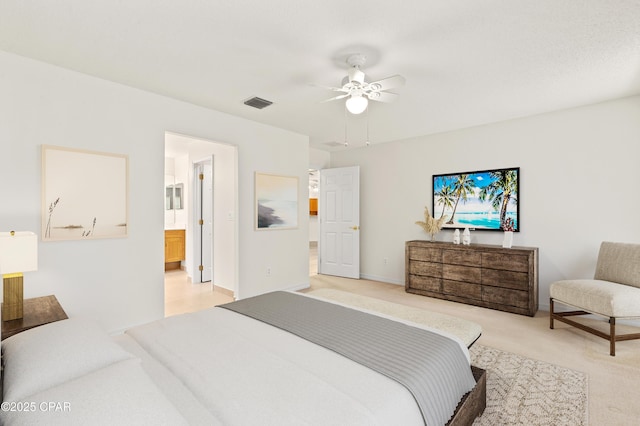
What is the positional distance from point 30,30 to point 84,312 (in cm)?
231

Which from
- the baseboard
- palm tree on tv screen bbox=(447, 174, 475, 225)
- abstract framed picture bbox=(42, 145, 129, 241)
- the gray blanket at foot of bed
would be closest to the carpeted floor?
the gray blanket at foot of bed

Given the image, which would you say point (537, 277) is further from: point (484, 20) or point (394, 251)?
point (484, 20)

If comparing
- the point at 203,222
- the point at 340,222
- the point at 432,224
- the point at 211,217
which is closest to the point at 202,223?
the point at 203,222

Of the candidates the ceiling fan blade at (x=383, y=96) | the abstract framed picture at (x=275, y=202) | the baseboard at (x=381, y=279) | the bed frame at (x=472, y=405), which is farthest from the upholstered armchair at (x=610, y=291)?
the abstract framed picture at (x=275, y=202)

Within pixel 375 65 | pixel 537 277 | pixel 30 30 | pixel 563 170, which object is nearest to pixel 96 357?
pixel 30 30

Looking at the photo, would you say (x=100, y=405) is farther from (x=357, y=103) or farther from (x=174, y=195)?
(x=174, y=195)

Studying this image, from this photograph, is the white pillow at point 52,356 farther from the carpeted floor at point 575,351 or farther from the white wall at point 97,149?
the carpeted floor at point 575,351

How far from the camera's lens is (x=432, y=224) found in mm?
4785

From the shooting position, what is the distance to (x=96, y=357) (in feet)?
4.10

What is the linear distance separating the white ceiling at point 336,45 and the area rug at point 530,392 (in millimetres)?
2518

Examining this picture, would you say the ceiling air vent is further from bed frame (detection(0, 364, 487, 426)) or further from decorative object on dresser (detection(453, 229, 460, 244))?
decorative object on dresser (detection(453, 229, 460, 244))

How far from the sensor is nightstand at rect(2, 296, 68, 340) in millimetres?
1846

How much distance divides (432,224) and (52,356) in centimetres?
453

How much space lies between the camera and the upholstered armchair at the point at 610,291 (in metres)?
2.78
